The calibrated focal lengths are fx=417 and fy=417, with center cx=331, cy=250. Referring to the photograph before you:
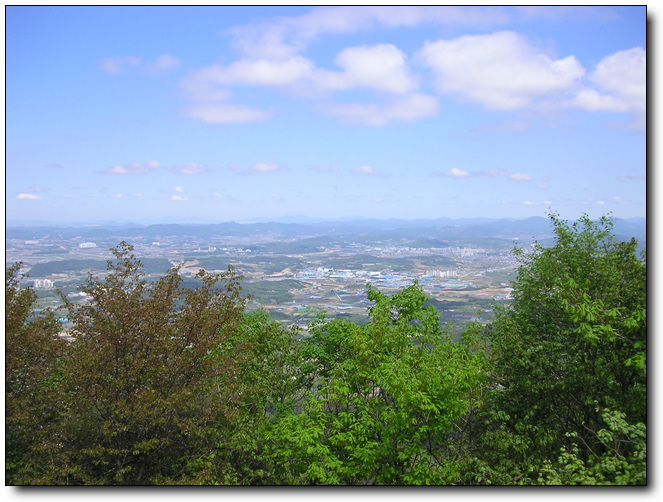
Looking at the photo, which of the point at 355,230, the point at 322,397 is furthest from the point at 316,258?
the point at 322,397

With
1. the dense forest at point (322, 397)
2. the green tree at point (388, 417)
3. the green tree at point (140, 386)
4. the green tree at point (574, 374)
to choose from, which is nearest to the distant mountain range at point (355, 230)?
the green tree at point (574, 374)

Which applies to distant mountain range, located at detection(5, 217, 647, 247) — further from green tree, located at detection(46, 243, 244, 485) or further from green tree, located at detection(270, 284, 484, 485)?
green tree, located at detection(270, 284, 484, 485)

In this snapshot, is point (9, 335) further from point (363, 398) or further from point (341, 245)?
point (341, 245)

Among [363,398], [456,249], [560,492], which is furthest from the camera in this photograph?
[456,249]

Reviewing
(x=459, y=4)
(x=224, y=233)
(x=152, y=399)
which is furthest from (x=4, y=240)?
(x=224, y=233)

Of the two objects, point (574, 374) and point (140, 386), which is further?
point (574, 374)

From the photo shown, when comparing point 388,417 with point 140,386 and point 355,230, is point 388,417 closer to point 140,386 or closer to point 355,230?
point 140,386

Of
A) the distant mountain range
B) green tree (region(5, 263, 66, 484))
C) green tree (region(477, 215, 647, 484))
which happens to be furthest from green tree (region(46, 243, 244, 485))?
green tree (region(477, 215, 647, 484))
